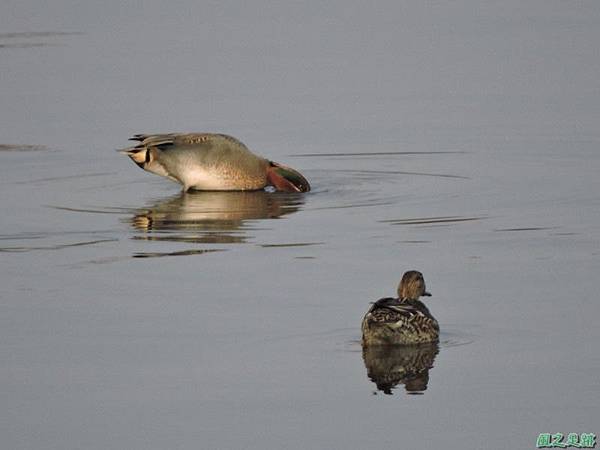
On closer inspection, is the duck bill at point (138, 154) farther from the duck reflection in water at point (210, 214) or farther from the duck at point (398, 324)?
the duck at point (398, 324)

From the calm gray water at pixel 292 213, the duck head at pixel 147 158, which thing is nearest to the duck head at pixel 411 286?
the calm gray water at pixel 292 213

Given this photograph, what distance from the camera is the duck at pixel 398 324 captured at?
9.98 metres

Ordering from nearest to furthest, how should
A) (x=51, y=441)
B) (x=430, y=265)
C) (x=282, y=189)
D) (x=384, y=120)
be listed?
(x=51, y=441) < (x=430, y=265) < (x=282, y=189) < (x=384, y=120)

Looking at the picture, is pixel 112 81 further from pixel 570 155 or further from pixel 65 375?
pixel 65 375

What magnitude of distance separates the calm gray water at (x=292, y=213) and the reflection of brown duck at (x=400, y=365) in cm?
2

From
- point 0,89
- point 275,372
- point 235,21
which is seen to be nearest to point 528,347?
point 275,372

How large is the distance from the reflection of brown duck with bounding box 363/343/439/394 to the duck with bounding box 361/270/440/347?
0.16 ft

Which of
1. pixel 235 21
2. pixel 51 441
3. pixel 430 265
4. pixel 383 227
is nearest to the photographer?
pixel 51 441

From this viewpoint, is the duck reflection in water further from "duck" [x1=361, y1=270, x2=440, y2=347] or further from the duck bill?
"duck" [x1=361, y1=270, x2=440, y2=347]

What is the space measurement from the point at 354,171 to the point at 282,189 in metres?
1.25

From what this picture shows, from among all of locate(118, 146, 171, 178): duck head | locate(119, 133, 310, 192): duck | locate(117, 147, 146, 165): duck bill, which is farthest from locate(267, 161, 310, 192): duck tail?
locate(117, 147, 146, 165): duck bill

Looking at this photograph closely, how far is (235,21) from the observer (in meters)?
26.4

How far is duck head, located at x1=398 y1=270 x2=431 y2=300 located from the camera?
1070cm

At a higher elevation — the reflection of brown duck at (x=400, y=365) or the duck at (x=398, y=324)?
the duck at (x=398, y=324)
